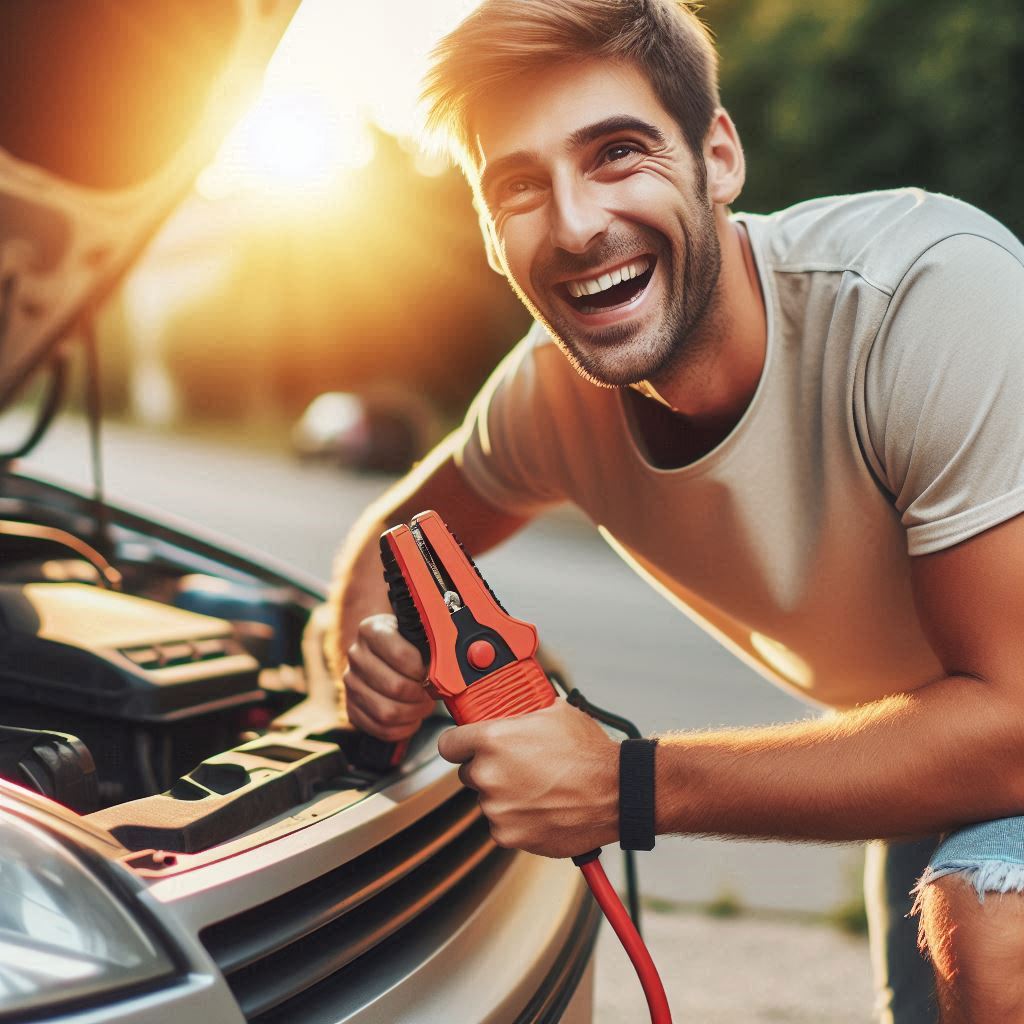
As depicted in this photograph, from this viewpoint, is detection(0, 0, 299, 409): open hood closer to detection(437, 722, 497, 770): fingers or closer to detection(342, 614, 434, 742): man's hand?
detection(342, 614, 434, 742): man's hand

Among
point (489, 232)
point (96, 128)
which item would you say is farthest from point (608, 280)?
point (96, 128)

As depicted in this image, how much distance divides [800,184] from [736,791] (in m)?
11.1

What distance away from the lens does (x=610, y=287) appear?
5.80 feet

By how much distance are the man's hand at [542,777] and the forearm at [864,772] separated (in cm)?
7

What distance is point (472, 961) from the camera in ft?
4.96

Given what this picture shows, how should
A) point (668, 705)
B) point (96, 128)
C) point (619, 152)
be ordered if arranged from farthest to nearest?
point (668, 705)
point (96, 128)
point (619, 152)

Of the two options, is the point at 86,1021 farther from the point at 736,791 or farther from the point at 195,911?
the point at 736,791

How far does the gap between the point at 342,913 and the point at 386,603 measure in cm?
72

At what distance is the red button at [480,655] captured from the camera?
4.91ft

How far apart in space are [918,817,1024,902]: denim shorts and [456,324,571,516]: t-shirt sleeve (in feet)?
2.95

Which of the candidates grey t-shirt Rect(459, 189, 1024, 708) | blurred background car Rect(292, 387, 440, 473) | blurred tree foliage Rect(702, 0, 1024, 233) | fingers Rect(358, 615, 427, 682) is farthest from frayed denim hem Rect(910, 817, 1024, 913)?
blurred background car Rect(292, 387, 440, 473)

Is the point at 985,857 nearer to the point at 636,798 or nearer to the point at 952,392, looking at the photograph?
the point at 636,798

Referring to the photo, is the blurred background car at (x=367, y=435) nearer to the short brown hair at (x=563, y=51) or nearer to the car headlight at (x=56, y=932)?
the short brown hair at (x=563, y=51)

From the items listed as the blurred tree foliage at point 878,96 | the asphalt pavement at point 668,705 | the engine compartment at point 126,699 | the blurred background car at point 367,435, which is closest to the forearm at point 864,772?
the engine compartment at point 126,699
